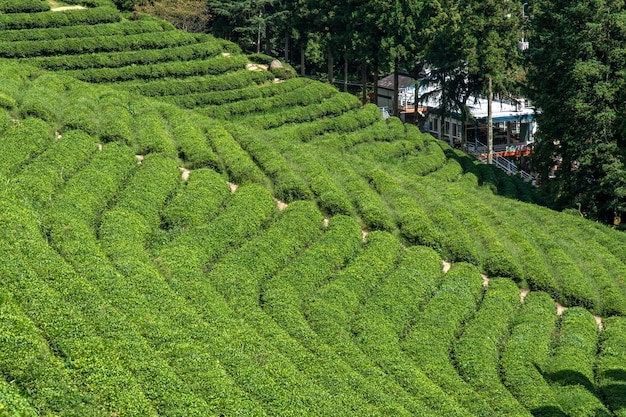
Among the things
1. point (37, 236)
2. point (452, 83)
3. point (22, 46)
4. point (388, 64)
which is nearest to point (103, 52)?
point (22, 46)

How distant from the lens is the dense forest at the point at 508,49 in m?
35.1

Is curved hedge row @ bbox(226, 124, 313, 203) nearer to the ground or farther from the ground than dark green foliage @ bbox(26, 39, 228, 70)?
nearer to the ground

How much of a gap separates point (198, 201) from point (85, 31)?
24.6 meters

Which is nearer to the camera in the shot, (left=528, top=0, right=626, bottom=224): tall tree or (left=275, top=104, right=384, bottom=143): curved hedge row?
(left=528, top=0, right=626, bottom=224): tall tree

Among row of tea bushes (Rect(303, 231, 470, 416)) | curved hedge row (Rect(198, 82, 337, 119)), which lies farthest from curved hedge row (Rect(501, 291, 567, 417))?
curved hedge row (Rect(198, 82, 337, 119))

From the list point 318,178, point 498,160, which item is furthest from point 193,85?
point 498,160

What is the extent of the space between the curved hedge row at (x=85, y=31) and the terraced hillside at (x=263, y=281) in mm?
6941

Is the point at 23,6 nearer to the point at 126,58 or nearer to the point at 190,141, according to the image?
the point at 126,58

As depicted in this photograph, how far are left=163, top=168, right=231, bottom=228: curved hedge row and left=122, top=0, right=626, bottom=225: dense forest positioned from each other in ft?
59.8

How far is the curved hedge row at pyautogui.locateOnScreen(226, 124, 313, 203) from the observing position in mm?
27172

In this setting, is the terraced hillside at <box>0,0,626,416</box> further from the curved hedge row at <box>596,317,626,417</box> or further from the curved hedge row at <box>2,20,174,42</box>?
the curved hedge row at <box>2,20,174,42</box>

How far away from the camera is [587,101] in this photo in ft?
116

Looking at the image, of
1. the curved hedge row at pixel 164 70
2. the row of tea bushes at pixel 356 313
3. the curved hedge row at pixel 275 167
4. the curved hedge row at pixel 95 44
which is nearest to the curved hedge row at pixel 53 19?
the curved hedge row at pixel 95 44

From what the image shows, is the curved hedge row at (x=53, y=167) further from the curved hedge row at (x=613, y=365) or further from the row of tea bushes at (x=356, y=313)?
the curved hedge row at (x=613, y=365)
